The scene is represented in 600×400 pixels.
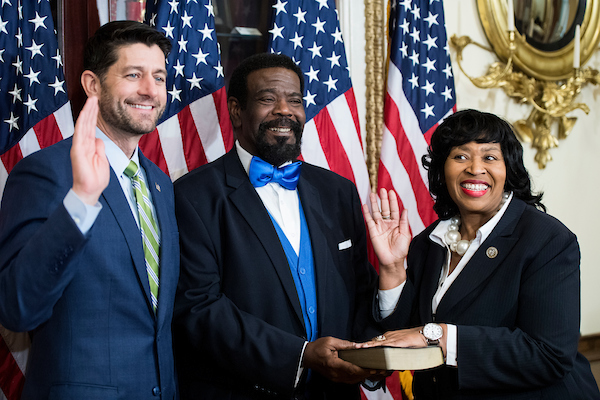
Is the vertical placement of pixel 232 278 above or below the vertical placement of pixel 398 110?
below

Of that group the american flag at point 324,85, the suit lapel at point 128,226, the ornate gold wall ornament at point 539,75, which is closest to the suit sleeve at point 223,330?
the suit lapel at point 128,226

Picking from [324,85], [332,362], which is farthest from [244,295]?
[324,85]

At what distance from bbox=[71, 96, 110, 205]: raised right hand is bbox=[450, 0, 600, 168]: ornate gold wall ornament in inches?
113

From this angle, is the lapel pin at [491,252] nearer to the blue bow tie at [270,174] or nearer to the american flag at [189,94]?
the blue bow tie at [270,174]

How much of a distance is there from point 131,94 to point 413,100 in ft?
6.79

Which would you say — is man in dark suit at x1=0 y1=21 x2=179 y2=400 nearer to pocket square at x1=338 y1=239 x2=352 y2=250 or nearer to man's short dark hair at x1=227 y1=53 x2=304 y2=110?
man's short dark hair at x1=227 y1=53 x2=304 y2=110

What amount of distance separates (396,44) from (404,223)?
5.34ft

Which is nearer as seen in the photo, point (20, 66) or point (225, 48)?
point (20, 66)

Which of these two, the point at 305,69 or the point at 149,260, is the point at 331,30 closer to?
the point at 305,69

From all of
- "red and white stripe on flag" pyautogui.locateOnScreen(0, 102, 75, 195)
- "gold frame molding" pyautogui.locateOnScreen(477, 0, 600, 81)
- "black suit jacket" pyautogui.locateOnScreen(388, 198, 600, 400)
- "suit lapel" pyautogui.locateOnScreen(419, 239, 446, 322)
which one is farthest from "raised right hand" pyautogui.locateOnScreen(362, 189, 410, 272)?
"gold frame molding" pyautogui.locateOnScreen(477, 0, 600, 81)

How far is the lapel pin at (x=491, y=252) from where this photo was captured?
85.4 inches

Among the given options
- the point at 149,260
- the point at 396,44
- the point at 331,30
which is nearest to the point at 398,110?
the point at 396,44

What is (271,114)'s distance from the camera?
8.21ft

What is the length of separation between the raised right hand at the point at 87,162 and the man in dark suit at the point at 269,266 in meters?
0.69
